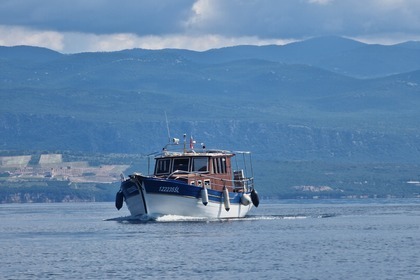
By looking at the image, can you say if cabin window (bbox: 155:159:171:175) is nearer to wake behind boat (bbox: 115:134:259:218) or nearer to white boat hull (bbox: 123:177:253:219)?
wake behind boat (bbox: 115:134:259:218)

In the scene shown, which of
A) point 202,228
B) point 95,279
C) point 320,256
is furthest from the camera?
point 202,228

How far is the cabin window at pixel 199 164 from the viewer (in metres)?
147

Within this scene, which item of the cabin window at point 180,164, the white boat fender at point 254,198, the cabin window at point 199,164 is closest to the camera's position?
the cabin window at point 180,164

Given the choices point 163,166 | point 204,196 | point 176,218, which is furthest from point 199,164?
point 176,218

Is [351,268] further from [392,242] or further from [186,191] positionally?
[186,191]

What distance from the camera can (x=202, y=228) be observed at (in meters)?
135

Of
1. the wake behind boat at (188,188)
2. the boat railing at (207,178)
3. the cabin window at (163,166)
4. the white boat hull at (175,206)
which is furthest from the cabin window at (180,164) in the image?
the white boat hull at (175,206)

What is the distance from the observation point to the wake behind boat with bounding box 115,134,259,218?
467 ft

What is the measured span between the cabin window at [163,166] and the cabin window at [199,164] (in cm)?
245

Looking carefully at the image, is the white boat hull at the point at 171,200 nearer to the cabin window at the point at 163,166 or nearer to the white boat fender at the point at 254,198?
the cabin window at the point at 163,166

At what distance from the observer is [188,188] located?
142000 mm

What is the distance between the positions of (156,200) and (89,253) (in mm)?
30656

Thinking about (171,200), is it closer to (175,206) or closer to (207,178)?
(175,206)

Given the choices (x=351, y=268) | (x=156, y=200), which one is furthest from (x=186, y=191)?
(x=351, y=268)
